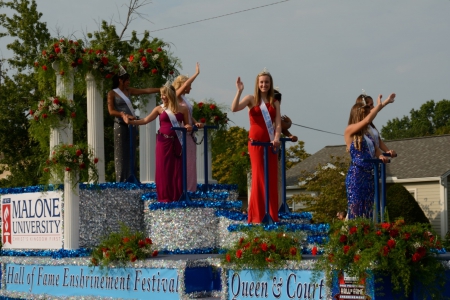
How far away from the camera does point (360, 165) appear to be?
319 inches

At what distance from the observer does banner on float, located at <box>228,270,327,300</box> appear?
268 inches

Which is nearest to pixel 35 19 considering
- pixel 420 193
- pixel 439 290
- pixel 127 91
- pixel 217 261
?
pixel 420 193

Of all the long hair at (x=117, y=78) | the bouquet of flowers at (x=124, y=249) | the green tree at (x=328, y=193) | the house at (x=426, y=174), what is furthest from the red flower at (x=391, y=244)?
the house at (x=426, y=174)

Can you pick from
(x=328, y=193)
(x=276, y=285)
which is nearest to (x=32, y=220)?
(x=276, y=285)

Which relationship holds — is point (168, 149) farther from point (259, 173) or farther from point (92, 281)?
point (92, 281)

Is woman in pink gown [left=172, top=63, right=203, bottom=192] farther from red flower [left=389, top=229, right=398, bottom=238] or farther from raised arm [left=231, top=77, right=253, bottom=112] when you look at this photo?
red flower [left=389, top=229, right=398, bottom=238]

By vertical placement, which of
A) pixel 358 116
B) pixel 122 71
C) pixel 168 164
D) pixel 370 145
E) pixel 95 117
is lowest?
pixel 168 164

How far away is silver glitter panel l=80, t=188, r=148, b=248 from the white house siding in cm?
1714

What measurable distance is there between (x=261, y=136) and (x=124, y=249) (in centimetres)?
201

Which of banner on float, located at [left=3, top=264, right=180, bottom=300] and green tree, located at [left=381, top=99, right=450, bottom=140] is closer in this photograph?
banner on float, located at [left=3, top=264, right=180, bottom=300]

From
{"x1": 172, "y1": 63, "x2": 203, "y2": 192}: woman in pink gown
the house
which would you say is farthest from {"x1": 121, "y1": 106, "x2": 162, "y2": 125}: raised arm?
the house

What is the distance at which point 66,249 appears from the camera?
31.7 feet

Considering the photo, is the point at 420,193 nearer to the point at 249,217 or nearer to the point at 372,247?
the point at 249,217

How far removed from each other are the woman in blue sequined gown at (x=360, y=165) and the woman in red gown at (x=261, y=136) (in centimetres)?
95
